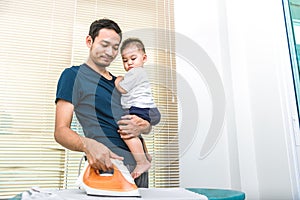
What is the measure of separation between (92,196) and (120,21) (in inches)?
59.7

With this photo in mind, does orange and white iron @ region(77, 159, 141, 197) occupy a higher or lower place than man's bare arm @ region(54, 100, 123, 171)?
lower

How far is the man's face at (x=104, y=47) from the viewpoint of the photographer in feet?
4.09

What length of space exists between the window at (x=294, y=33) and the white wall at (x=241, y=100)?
0.03 meters

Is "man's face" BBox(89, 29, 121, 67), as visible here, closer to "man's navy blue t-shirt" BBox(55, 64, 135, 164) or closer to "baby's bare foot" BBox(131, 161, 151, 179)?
"man's navy blue t-shirt" BBox(55, 64, 135, 164)

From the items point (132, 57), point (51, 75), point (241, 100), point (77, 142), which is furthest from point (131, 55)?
point (241, 100)

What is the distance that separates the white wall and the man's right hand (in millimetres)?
928

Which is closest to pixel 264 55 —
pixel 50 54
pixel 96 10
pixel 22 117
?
pixel 96 10

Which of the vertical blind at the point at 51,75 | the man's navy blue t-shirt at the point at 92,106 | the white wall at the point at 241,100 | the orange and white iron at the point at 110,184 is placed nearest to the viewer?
the orange and white iron at the point at 110,184

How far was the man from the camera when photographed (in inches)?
40.3

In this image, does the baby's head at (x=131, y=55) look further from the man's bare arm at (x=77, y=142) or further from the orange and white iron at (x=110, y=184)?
the orange and white iron at (x=110, y=184)

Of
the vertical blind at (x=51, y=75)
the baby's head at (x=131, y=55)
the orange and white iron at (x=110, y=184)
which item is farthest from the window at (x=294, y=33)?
the orange and white iron at (x=110, y=184)

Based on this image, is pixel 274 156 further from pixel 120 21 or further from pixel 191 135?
pixel 120 21

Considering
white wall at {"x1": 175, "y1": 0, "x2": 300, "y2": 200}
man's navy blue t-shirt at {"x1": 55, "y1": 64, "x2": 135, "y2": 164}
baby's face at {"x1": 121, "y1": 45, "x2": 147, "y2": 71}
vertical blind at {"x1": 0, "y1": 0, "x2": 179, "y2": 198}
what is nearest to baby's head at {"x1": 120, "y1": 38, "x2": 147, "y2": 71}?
baby's face at {"x1": 121, "y1": 45, "x2": 147, "y2": 71}

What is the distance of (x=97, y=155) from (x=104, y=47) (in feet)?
1.77
